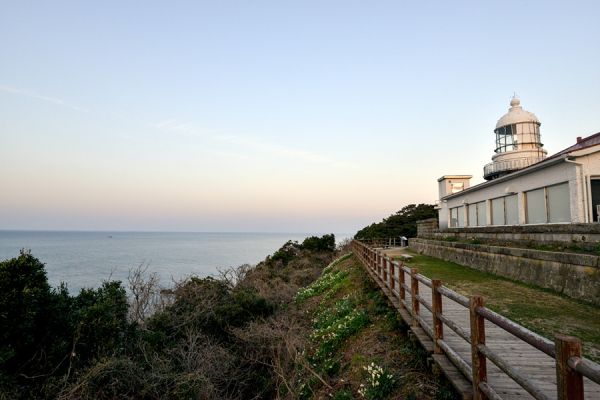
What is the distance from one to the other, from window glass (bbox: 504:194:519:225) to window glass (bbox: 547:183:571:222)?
8.63ft

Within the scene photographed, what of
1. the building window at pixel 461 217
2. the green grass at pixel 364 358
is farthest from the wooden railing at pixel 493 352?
the building window at pixel 461 217

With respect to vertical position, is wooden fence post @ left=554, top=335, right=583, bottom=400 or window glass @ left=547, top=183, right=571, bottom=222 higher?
window glass @ left=547, top=183, right=571, bottom=222

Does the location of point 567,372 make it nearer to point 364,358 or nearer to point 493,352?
point 493,352

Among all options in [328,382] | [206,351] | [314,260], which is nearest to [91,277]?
[314,260]

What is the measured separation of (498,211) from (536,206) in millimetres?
3873

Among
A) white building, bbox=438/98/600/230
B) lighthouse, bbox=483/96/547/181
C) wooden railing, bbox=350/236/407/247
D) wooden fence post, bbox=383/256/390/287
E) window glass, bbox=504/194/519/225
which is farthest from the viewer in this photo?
wooden railing, bbox=350/236/407/247

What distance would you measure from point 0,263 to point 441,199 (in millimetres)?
29623

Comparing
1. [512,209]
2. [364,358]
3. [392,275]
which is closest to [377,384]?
[364,358]

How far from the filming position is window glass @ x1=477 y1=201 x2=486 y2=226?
22609 millimetres

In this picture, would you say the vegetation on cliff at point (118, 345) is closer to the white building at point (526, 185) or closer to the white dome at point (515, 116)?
the white building at point (526, 185)

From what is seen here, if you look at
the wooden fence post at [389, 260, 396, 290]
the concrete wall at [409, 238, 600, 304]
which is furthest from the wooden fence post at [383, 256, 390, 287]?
the concrete wall at [409, 238, 600, 304]

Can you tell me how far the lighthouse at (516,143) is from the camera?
83.5ft

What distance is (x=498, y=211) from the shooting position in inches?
810

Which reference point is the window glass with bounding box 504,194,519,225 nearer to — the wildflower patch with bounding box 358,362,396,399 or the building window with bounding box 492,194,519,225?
the building window with bounding box 492,194,519,225
